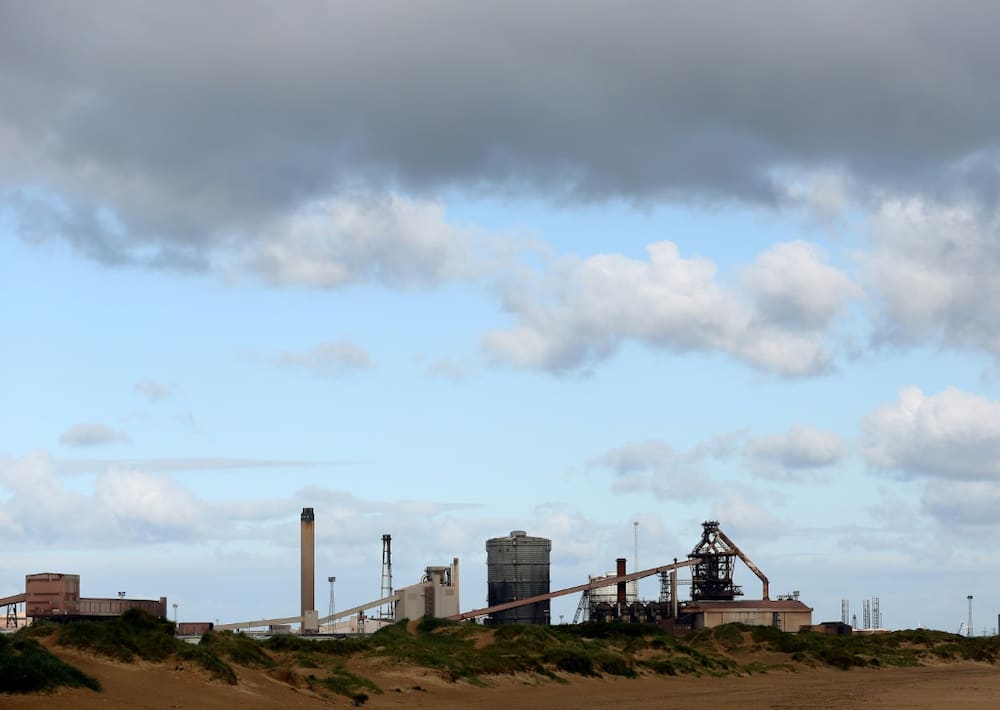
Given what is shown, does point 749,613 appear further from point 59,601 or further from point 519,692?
point 519,692

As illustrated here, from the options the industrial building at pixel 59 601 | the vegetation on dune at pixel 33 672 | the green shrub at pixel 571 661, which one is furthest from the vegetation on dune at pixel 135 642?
the industrial building at pixel 59 601

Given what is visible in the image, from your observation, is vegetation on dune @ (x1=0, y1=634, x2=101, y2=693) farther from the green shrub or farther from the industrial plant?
the industrial plant

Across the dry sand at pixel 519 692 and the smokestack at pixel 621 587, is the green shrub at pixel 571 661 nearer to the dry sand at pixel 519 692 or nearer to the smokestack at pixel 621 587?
the dry sand at pixel 519 692

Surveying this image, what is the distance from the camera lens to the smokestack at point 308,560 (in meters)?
154

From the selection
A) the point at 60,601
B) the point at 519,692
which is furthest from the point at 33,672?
the point at 60,601

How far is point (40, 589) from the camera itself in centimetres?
12644

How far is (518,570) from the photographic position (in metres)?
166

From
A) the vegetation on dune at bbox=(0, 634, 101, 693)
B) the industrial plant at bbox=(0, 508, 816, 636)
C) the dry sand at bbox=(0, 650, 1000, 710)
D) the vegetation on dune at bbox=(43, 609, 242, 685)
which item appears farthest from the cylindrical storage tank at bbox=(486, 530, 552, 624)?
the vegetation on dune at bbox=(0, 634, 101, 693)

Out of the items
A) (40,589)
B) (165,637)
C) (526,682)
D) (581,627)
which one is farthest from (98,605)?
(165,637)

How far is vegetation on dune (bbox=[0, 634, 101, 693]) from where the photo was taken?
34219 millimetres

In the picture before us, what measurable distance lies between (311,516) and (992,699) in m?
114

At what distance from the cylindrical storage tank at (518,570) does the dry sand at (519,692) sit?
294 ft

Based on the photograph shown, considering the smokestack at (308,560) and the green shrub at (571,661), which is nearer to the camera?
the green shrub at (571,661)

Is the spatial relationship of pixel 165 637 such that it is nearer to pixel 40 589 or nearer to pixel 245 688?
pixel 245 688
